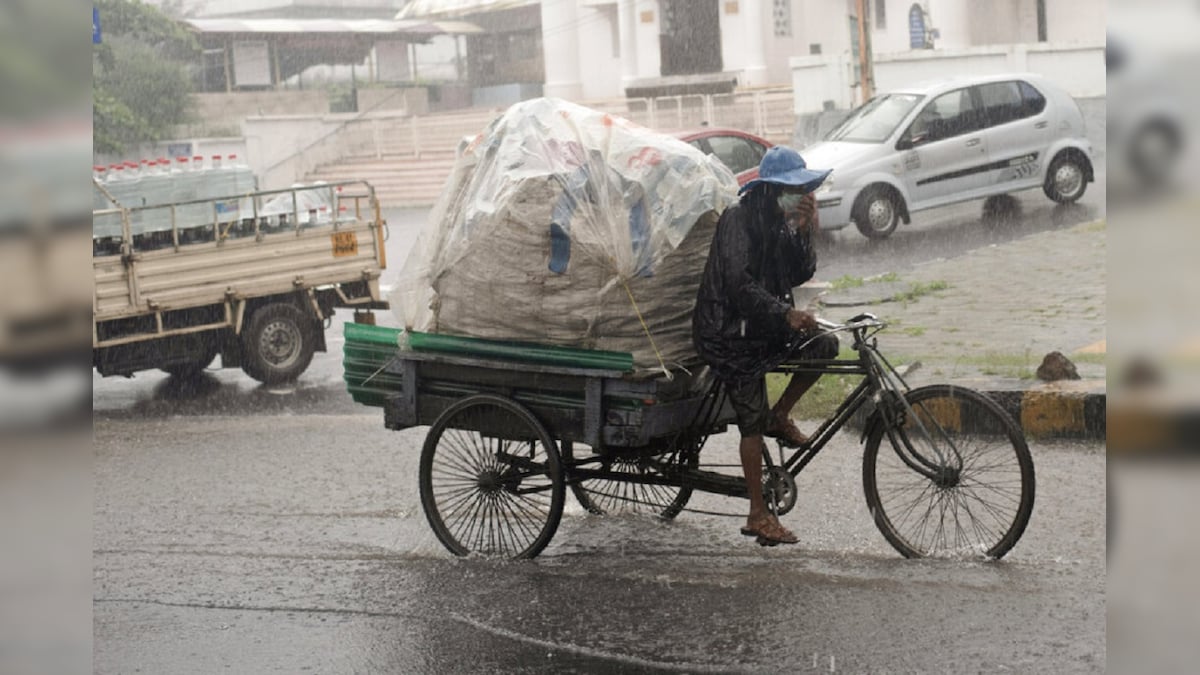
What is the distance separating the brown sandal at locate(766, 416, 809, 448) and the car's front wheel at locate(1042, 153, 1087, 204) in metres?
11.5

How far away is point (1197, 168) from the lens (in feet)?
5.73

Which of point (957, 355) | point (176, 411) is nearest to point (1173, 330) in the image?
point (957, 355)

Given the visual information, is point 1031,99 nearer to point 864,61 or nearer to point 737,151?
point 737,151

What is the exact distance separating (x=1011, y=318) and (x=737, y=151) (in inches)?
229

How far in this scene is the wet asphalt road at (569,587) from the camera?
5.07m

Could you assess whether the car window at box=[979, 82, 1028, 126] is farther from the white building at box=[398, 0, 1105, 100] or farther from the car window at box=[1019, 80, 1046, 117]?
the white building at box=[398, 0, 1105, 100]

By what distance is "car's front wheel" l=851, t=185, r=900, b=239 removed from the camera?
52.7 ft

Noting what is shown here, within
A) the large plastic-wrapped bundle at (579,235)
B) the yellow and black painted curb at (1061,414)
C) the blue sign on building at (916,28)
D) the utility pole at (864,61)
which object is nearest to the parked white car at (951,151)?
the utility pole at (864,61)

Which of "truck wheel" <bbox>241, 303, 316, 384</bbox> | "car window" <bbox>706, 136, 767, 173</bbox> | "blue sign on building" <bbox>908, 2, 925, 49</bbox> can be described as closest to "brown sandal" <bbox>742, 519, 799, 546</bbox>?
"truck wheel" <bbox>241, 303, 316, 384</bbox>

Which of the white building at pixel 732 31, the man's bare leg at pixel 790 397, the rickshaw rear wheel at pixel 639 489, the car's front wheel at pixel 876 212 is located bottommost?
the rickshaw rear wheel at pixel 639 489

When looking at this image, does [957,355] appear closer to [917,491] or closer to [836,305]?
[836,305]

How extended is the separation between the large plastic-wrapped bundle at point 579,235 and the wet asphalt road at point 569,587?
3.33 ft

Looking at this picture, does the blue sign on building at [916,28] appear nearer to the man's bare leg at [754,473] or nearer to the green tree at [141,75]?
the green tree at [141,75]

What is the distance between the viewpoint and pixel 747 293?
18.4 feet
